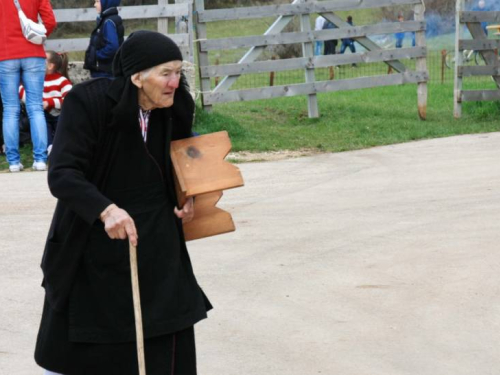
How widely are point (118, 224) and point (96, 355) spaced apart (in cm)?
53

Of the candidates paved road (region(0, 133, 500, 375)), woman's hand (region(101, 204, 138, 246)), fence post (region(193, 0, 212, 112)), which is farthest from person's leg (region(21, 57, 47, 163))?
woman's hand (region(101, 204, 138, 246))

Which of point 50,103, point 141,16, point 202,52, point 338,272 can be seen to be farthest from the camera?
point 202,52

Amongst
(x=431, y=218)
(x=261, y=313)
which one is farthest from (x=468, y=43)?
(x=261, y=313)

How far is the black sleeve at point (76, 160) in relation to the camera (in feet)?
12.2

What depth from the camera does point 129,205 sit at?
3902mm

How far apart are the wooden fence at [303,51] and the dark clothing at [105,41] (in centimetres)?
215

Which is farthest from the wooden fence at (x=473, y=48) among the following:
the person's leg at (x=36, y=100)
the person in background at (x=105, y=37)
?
the person's leg at (x=36, y=100)

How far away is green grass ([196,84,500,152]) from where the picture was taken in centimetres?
1236

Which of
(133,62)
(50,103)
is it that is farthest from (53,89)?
(133,62)

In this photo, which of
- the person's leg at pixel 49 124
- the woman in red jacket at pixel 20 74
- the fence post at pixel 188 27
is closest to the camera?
the woman in red jacket at pixel 20 74

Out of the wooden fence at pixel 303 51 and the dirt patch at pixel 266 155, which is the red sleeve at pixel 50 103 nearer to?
the dirt patch at pixel 266 155

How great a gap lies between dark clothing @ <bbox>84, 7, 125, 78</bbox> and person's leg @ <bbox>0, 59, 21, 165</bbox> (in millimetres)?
1014

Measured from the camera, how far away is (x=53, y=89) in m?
11.4

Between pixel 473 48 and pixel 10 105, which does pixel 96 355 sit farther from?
pixel 473 48
